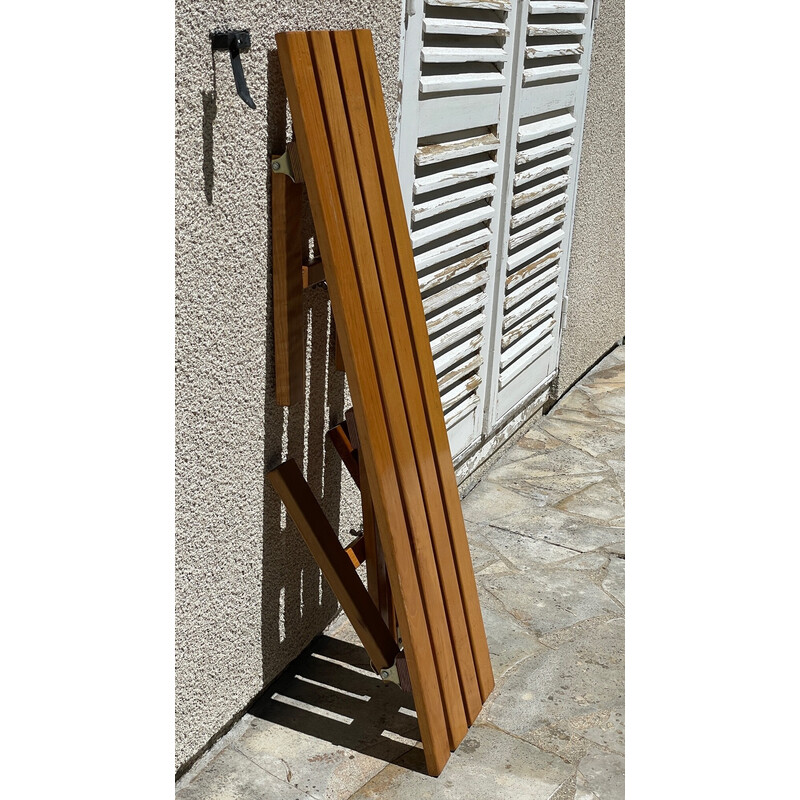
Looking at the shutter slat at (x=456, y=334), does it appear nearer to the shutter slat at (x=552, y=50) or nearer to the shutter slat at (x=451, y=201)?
the shutter slat at (x=451, y=201)

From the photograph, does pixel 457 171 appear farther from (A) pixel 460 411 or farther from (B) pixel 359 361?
(B) pixel 359 361

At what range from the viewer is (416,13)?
9.61ft

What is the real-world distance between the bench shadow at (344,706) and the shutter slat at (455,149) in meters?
1.70

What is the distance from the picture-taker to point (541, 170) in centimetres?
425

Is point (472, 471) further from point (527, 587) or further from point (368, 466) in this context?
point (368, 466)

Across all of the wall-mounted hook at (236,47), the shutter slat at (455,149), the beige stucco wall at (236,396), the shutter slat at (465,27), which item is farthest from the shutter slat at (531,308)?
the wall-mounted hook at (236,47)

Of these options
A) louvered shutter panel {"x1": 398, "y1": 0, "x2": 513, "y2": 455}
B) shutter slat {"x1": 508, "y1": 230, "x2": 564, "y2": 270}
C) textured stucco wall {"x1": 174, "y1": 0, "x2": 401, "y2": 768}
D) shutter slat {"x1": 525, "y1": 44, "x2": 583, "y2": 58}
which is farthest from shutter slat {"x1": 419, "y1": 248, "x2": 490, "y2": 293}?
shutter slat {"x1": 525, "y1": 44, "x2": 583, "y2": 58}

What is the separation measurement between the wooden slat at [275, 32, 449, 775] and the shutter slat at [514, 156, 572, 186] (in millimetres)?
1847

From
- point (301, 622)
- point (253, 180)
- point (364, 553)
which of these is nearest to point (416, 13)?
point (253, 180)

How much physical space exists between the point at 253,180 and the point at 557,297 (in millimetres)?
2994

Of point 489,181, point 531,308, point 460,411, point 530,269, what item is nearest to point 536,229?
point 530,269

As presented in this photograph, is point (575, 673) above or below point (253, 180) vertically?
below

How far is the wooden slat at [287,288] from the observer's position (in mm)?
2367

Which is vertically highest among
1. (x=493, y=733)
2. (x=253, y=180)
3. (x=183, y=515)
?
(x=253, y=180)
